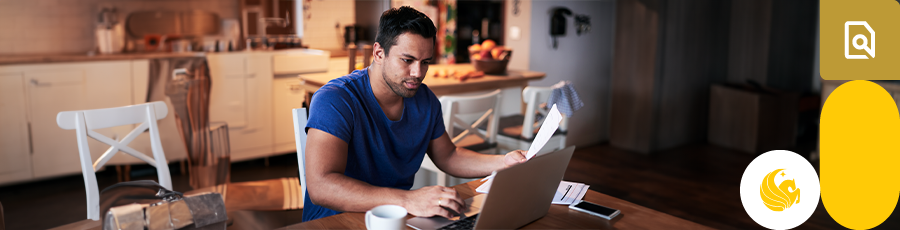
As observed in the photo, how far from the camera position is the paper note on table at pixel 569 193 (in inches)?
56.3

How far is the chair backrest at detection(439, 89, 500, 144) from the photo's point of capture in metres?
2.63

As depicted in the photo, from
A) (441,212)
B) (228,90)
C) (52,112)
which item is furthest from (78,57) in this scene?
(441,212)

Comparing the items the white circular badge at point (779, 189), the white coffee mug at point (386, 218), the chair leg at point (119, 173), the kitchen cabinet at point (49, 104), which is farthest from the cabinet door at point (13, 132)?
→ the white circular badge at point (779, 189)

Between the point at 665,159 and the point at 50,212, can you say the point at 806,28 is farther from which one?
the point at 50,212

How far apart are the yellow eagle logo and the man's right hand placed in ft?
2.92

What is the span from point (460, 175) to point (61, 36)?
3649 mm

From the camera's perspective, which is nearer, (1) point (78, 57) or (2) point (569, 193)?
(2) point (569, 193)

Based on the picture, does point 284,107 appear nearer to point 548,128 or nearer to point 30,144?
point 30,144

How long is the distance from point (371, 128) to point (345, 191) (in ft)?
0.83

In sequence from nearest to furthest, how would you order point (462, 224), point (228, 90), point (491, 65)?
point (462, 224)
point (491, 65)
point (228, 90)

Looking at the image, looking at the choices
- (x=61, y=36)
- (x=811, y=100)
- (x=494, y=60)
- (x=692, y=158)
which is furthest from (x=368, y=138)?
(x=811, y=100)

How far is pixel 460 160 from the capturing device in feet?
5.84

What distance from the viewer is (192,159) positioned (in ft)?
11.7

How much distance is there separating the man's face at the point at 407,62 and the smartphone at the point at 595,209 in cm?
50
